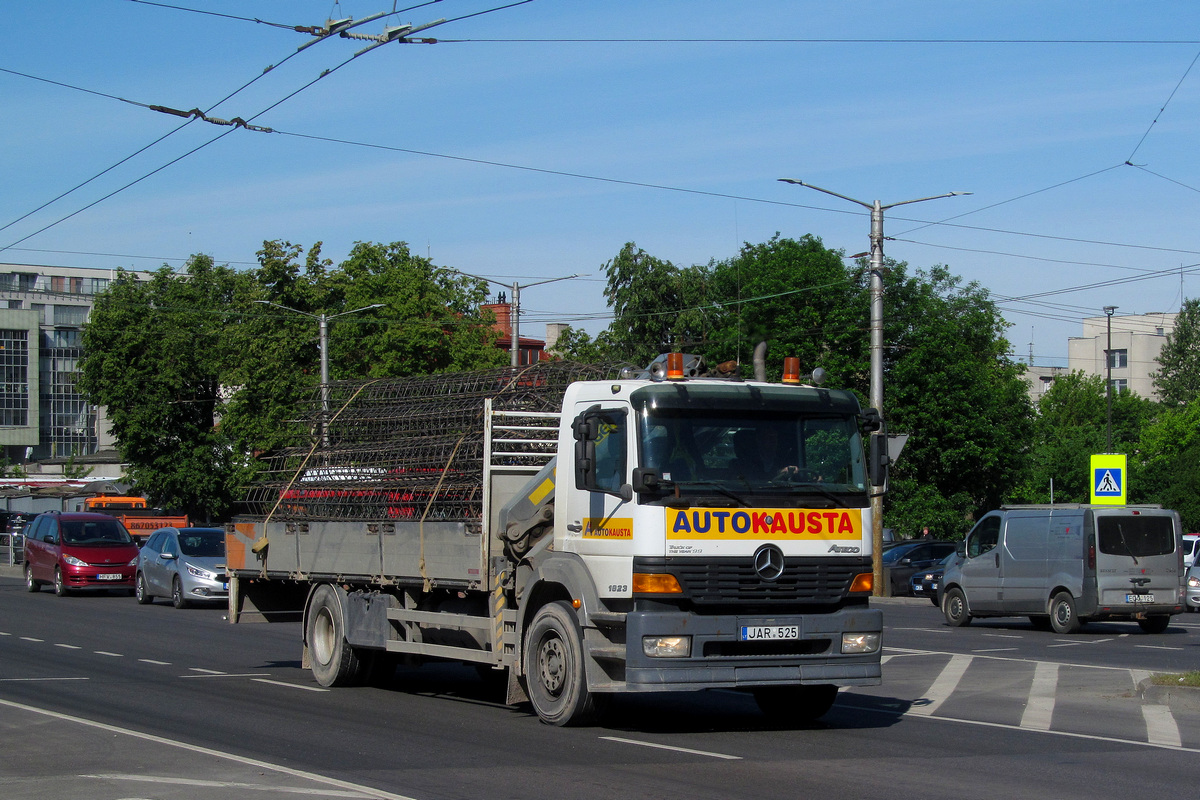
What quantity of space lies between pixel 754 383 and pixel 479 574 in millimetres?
2831

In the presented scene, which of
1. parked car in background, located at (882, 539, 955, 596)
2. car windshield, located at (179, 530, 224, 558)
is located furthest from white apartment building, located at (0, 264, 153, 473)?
parked car in background, located at (882, 539, 955, 596)

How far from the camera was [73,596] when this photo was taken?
31281 millimetres

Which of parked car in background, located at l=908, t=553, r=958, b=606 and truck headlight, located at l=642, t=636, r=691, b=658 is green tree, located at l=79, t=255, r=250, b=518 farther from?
truck headlight, located at l=642, t=636, r=691, b=658

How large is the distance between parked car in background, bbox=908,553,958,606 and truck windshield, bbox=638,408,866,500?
19.0 metres

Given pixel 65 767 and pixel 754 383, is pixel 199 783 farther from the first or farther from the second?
pixel 754 383

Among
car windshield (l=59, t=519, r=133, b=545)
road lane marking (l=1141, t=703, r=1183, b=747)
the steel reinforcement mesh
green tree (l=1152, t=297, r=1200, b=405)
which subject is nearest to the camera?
road lane marking (l=1141, t=703, r=1183, b=747)

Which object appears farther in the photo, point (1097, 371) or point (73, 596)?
point (1097, 371)

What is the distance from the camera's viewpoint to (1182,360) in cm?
9850

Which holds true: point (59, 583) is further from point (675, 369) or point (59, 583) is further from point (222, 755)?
point (675, 369)

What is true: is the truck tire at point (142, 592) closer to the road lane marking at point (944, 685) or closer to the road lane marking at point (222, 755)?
the road lane marking at point (222, 755)

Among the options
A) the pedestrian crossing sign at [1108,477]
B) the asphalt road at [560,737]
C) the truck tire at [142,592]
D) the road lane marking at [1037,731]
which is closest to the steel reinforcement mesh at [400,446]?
the asphalt road at [560,737]

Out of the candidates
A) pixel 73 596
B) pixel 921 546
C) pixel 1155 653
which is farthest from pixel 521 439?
pixel 921 546

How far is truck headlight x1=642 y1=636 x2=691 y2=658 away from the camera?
9.65 metres

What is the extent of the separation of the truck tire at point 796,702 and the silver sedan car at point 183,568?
55.4ft
